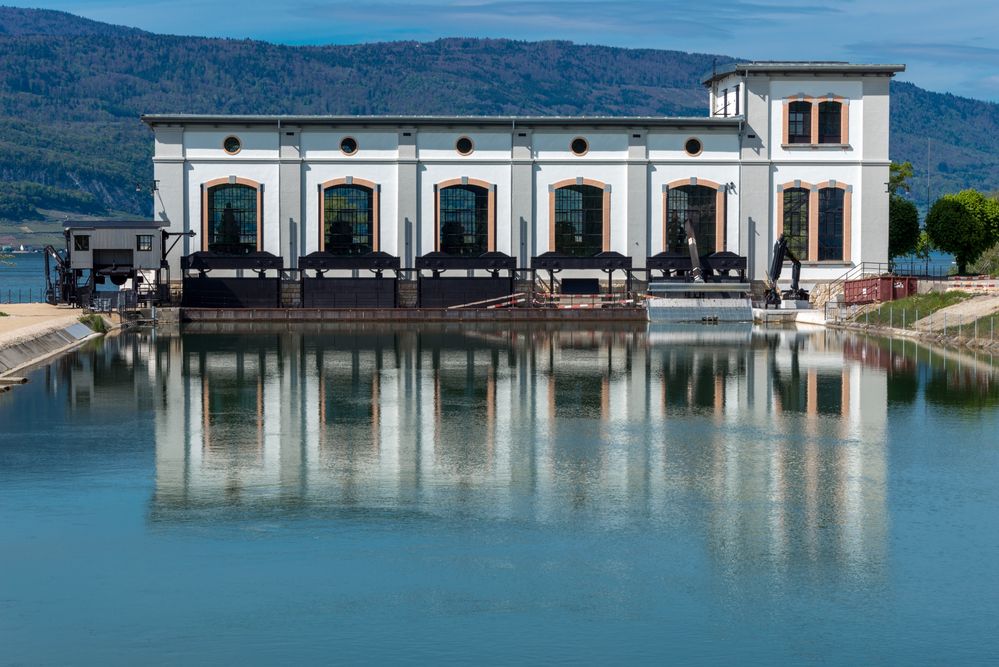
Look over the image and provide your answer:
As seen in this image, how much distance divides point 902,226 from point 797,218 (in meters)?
17.5

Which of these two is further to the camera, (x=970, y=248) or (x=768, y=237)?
(x=970, y=248)

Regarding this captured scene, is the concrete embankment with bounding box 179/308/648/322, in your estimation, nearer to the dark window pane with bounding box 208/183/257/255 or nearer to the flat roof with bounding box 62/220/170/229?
the flat roof with bounding box 62/220/170/229

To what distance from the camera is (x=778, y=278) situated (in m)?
84.1

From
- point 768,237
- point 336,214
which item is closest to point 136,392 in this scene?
point 336,214

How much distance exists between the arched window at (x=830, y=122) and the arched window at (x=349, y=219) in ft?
87.5

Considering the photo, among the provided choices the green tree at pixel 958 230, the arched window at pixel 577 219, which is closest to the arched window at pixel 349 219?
the arched window at pixel 577 219

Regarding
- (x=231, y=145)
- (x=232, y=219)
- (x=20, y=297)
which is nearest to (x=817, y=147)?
(x=231, y=145)

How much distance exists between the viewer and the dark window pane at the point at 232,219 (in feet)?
276

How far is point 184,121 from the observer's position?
274ft

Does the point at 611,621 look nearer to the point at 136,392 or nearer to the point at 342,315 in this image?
the point at 136,392

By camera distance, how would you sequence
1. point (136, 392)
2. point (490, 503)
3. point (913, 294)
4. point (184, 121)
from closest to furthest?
point (490, 503) < point (136, 392) < point (913, 294) < point (184, 121)

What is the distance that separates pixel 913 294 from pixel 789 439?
46649 mm

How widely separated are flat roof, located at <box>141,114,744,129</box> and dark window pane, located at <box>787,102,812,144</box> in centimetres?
321

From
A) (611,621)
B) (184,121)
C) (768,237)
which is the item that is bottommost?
(611,621)
